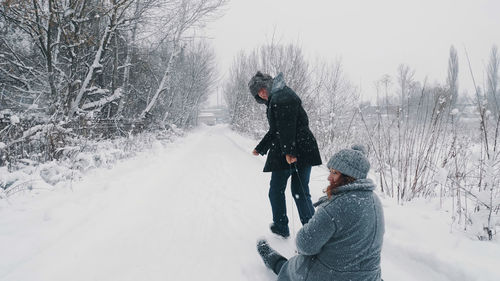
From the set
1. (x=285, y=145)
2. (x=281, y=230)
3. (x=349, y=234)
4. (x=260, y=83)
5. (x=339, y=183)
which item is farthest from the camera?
(x=281, y=230)

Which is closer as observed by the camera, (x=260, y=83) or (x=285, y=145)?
(x=285, y=145)

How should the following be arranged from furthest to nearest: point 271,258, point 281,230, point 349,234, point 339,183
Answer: point 281,230 → point 271,258 → point 339,183 → point 349,234

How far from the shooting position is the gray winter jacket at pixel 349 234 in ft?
4.45

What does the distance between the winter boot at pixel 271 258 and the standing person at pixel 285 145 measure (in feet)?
1.82

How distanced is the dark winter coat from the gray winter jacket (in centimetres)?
108

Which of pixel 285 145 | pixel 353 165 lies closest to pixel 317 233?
pixel 353 165

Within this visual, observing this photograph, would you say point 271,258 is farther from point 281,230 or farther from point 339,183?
point 339,183

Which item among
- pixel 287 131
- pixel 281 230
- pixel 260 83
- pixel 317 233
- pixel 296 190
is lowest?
pixel 281 230

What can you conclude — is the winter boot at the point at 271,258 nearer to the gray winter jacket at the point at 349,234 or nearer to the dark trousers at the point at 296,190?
the dark trousers at the point at 296,190

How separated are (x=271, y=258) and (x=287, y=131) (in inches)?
46.4

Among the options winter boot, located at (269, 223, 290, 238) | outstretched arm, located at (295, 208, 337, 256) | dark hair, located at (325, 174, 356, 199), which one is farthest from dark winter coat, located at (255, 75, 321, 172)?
outstretched arm, located at (295, 208, 337, 256)

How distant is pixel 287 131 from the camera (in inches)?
98.4

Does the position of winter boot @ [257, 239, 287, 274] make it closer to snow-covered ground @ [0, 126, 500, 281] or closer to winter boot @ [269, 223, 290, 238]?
snow-covered ground @ [0, 126, 500, 281]

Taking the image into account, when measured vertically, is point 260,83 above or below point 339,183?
above
